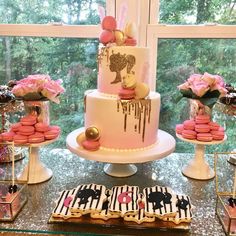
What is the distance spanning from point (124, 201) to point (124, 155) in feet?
0.61

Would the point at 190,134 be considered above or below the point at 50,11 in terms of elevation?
below

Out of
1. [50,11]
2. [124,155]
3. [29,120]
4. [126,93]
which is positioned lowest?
[124,155]

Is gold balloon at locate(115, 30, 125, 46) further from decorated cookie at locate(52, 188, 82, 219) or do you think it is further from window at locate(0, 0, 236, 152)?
decorated cookie at locate(52, 188, 82, 219)

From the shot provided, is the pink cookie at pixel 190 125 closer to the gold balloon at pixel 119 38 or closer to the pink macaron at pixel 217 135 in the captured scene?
the pink macaron at pixel 217 135

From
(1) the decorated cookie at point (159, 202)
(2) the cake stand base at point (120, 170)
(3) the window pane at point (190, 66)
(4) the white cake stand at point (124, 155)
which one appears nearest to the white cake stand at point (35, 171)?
(4) the white cake stand at point (124, 155)

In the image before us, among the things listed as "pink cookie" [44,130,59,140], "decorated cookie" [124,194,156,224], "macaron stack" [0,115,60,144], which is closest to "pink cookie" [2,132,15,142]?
"macaron stack" [0,115,60,144]

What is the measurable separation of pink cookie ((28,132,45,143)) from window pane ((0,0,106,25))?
0.70 meters

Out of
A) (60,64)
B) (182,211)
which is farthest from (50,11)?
(182,211)

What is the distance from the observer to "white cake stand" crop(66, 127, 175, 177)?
104 cm

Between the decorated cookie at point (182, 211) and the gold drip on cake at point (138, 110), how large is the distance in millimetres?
275

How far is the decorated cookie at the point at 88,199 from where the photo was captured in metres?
0.88

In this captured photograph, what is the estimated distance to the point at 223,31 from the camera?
1.48 meters

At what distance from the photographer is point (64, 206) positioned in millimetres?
Answer: 908

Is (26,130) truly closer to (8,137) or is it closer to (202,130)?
(8,137)
